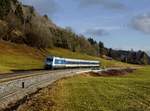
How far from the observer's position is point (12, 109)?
27656 mm

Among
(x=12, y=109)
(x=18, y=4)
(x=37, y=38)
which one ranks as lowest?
(x=12, y=109)

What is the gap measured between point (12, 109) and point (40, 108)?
215 centimetres

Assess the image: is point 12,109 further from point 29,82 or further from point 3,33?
point 3,33

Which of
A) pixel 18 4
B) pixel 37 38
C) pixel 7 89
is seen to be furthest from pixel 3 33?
pixel 7 89

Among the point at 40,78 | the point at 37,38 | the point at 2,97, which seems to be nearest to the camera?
the point at 2,97

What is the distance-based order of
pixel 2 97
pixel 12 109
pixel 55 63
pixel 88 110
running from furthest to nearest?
pixel 55 63 → pixel 2 97 → pixel 12 109 → pixel 88 110

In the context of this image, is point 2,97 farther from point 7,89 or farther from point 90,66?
point 90,66

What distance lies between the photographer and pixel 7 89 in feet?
138

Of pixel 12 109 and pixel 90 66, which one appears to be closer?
pixel 12 109

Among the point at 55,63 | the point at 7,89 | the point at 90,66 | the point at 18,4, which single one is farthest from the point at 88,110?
the point at 18,4

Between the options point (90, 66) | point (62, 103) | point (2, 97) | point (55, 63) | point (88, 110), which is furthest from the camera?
point (90, 66)

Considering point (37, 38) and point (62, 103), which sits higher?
point (37, 38)

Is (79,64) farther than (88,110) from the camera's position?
Yes

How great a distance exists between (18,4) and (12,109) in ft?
540
